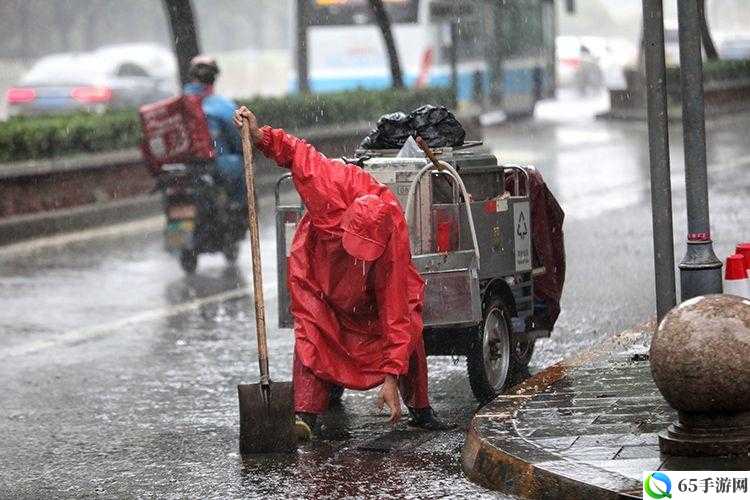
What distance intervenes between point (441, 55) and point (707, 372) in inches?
1195

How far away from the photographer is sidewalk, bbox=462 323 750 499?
674 cm

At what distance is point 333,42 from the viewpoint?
37.4 meters

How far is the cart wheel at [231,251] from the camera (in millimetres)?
15281

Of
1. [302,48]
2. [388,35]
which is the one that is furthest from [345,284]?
[302,48]

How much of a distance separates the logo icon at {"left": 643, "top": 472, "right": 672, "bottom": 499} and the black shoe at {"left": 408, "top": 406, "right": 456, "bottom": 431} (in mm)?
2109

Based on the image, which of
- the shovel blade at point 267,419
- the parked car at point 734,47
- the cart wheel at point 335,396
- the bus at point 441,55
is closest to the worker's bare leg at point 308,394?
the shovel blade at point 267,419

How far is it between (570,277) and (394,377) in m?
6.19

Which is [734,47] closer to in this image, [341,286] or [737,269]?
[737,269]

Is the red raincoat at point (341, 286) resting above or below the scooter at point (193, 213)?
above

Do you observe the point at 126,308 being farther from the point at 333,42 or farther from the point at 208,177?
the point at 333,42

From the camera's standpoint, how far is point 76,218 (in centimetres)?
1847

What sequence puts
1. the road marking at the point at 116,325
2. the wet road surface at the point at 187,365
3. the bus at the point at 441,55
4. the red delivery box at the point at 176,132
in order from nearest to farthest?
the wet road surface at the point at 187,365, the road marking at the point at 116,325, the red delivery box at the point at 176,132, the bus at the point at 441,55

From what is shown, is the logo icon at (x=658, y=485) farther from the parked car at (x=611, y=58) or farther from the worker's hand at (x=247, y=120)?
the parked car at (x=611, y=58)

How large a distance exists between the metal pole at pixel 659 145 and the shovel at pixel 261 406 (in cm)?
234
